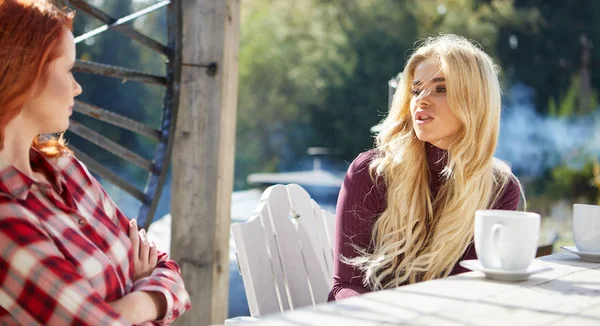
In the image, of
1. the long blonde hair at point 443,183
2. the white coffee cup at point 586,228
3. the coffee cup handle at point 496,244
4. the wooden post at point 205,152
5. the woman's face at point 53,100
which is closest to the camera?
the woman's face at point 53,100

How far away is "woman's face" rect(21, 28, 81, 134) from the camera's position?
1.00 metres

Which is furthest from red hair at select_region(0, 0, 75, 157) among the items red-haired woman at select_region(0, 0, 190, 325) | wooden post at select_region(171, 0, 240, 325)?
wooden post at select_region(171, 0, 240, 325)

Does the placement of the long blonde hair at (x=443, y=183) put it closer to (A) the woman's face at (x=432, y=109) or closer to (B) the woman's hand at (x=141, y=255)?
(A) the woman's face at (x=432, y=109)

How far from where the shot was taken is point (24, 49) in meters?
0.98

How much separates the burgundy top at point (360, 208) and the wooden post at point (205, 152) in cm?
56

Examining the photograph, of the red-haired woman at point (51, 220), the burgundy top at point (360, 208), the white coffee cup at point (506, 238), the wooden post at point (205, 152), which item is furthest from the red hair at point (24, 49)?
the wooden post at point (205, 152)

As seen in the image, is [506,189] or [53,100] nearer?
[53,100]

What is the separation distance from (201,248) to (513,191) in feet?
2.96

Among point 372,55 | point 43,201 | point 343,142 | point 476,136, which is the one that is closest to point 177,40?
point 476,136

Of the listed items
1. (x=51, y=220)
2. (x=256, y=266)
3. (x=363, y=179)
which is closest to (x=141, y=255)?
(x=51, y=220)

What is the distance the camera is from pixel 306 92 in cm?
1459

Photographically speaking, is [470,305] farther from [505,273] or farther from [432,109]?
[432,109]

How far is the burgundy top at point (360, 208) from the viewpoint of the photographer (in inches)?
61.8

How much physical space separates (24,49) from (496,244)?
0.71 meters
